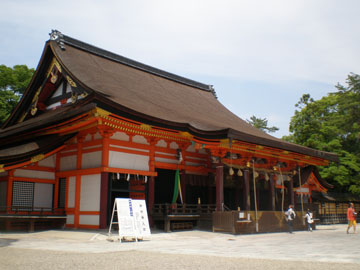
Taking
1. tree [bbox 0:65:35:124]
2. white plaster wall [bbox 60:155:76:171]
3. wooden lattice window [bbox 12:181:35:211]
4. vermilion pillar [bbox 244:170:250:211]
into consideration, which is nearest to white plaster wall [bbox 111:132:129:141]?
Answer: white plaster wall [bbox 60:155:76:171]

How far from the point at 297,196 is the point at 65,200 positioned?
1570 centimetres

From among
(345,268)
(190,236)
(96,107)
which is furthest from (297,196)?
(345,268)

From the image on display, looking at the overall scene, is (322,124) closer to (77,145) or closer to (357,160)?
(357,160)

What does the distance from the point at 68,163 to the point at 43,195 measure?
5.66ft

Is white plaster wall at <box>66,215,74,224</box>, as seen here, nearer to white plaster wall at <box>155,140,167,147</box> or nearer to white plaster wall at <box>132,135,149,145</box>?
white plaster wall at <box>132,135,149,145</box>

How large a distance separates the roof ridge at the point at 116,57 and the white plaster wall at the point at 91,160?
5891 mm

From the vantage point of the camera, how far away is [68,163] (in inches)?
621

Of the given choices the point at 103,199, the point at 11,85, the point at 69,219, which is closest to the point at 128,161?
the point at 103,199

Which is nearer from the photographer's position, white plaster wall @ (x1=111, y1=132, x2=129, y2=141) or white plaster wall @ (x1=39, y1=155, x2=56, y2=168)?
white plaster wall @ (x1=111, y1=132, x2=129, y2=141)

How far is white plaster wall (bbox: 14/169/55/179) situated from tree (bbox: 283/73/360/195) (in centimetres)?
2384

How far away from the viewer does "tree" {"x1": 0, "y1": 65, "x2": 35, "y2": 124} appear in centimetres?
2556

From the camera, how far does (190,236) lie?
44.2ft

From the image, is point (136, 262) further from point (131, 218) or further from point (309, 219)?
point (309, 219)

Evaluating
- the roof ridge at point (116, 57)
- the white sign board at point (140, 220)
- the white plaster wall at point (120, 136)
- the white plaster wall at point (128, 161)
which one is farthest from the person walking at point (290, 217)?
the roof ridge at point (116, 57)
